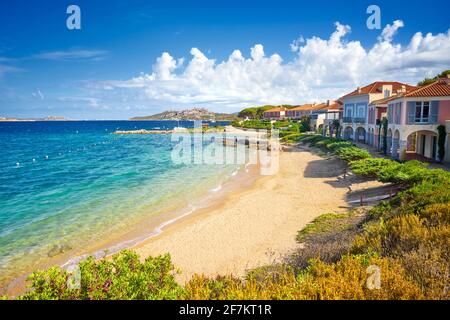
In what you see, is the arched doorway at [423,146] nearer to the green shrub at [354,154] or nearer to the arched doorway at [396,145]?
the arched doorway at [396,145]

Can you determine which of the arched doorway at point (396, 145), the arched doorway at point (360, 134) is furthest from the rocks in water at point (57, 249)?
the arched doorway at point (360, 134)

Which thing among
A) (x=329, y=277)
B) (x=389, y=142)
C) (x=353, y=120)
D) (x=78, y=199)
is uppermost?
(x=353, y=120)

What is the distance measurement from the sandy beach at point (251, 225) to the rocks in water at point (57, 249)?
131 inches

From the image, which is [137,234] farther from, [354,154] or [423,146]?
[423,146]

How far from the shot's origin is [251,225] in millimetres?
15242

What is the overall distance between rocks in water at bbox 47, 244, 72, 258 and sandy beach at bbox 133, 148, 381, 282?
3336mm

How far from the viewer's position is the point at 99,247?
44.5 ft

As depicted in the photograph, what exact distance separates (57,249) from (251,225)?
924 cm

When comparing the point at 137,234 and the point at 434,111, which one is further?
the point at 434,111

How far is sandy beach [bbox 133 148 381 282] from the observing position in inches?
444

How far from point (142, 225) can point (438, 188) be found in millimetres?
13801

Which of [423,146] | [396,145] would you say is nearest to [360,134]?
[423,146]
